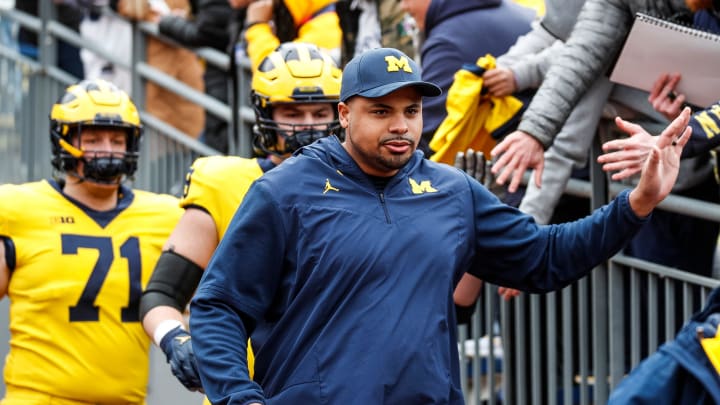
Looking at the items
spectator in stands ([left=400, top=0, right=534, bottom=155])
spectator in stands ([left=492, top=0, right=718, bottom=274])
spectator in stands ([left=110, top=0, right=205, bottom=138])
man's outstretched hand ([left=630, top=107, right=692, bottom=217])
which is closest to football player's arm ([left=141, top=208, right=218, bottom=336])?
spectator in stands ([left=492, top=0, right=718, bottom=274])

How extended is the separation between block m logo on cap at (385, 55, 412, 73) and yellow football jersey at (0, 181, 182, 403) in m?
2.53

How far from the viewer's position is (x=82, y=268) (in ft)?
22.5

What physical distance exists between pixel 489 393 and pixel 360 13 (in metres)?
1.97

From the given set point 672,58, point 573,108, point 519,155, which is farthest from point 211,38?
point 672,58

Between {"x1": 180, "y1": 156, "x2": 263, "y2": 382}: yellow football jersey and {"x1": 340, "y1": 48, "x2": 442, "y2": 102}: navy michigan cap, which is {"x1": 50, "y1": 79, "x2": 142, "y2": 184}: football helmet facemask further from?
{"x1": 340, "y1": 48, "x2": 442, "y2": 102}: navy michigan cap

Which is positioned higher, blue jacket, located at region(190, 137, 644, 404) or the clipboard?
the clipboard

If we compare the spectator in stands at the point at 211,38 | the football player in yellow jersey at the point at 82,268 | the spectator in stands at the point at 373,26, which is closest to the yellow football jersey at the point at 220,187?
the football player in yellow jersey at the point at 82,268

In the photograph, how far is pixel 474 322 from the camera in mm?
7293

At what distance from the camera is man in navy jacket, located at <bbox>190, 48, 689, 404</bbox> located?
452 cm

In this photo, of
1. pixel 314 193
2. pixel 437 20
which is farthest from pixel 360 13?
pixel 314 193

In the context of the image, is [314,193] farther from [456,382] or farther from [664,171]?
[664,171]

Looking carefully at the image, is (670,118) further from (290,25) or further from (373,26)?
(290,25)

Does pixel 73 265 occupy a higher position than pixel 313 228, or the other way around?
pixel 313 228

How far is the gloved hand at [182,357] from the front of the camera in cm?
527
